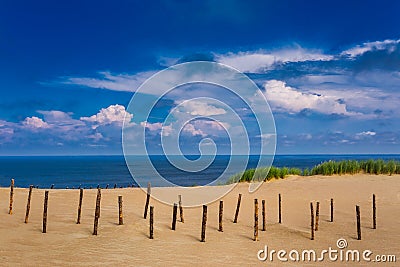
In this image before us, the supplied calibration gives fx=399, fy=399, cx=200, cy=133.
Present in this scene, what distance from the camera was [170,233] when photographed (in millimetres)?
14422

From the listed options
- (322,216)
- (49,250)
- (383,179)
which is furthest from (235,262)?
(383,179)

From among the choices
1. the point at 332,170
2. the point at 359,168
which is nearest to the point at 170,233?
the point at 332,170

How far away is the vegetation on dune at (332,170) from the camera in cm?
3244

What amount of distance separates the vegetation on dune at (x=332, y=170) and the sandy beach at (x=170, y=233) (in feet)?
25.8

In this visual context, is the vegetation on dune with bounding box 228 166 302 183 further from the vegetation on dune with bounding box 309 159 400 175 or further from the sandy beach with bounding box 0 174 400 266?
the sandy beach with bounding box 0 174 400 266

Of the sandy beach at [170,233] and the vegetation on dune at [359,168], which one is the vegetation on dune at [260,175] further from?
the sandy beach at [170,233]

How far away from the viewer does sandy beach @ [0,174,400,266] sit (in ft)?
37.9

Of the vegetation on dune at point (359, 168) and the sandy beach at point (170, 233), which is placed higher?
the vegetation on dune at point (359, 168)

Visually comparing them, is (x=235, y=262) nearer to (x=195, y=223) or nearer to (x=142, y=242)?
(x=142, y=242)

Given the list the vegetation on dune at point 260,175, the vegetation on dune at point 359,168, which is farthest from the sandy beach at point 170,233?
the vegetation on dune at point 359,168

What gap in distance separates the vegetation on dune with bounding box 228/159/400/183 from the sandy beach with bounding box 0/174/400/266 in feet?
25.8

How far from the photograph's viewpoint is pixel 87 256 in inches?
446

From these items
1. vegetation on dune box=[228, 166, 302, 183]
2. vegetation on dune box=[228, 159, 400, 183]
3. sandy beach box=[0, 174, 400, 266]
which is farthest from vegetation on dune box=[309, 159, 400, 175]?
sandy beach box=[0, 174, 400, 266]

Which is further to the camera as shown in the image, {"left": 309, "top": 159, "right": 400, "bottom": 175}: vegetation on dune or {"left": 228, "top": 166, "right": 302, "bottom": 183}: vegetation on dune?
{"left": 309, "top": 159, "right": 400, "bottom": 175}: vegetation on dune
